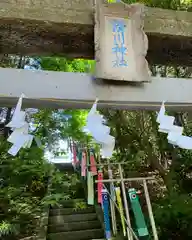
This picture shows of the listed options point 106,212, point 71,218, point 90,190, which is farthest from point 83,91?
point 71,218

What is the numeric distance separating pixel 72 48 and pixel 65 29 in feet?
0.56

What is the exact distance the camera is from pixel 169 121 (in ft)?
5.48

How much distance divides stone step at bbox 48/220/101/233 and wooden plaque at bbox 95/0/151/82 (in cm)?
382

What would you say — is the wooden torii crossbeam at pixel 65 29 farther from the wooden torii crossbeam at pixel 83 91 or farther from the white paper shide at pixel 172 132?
the white paper shide at pixel 172 132

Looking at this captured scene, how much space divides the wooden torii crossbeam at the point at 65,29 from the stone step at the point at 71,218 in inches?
153

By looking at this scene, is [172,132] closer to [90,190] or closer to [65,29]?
[65,29]

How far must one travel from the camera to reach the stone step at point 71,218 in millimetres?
5055

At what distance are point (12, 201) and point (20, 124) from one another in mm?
3345

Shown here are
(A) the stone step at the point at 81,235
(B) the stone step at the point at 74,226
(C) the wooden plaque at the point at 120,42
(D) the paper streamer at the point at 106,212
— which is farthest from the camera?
(B) the stone step at the point at 74,226

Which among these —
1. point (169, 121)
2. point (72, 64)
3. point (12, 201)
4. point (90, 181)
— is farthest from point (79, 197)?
point (169, 121)

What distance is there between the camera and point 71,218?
5207 millimetres

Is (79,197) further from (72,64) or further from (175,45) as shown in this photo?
(175,45)

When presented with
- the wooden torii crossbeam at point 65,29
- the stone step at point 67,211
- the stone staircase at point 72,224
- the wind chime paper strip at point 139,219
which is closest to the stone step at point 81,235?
the stone staircase at point 72,224

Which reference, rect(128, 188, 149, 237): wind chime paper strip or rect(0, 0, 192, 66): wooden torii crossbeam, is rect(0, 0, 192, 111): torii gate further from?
rect(128, 188, 149, 237): wind chime paper strip
